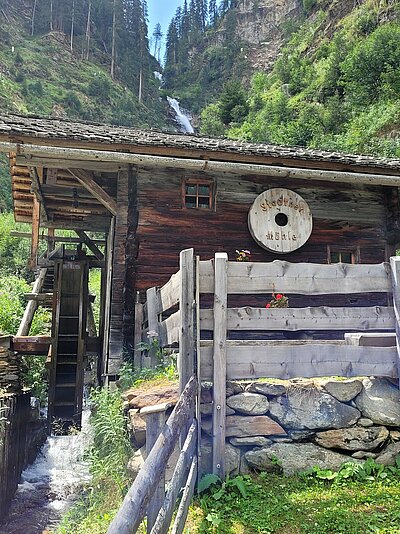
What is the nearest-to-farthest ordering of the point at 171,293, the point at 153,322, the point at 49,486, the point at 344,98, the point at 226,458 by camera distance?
1. the point at 226,458
2. the point at 171,293
3. the point at 153,322
4. the point at 49,486
5. the point at 344,98

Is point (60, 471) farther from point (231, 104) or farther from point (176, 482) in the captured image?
point (231, 104)

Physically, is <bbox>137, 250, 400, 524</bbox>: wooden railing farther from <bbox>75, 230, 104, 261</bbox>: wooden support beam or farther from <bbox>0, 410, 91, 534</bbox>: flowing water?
<bbox>75, 230, 104, 261</bbox>: wooden support beam

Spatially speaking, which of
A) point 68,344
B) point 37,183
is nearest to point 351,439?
point 37,183

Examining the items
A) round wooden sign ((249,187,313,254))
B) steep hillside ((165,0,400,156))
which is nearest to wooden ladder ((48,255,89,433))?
round wooden sign ((249,187,313,254))

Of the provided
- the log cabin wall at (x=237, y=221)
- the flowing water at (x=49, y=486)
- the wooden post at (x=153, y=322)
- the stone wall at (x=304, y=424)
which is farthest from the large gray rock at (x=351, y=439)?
the log cabin wall at (x=237, y=221)

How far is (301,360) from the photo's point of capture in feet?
14.1

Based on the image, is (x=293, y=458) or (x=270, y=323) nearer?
(x=293, y=458)

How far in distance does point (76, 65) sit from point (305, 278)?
203 feet

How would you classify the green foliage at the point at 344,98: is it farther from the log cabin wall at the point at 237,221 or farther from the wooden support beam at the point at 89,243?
the wooden support beam at the point at 89,243

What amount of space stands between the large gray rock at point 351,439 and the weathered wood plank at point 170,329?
1.60 metres

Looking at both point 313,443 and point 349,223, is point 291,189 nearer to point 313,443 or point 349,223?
point 349,223

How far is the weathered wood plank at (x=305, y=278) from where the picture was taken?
4.39m

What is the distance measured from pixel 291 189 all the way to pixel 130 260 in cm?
354

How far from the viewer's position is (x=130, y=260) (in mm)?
8570
